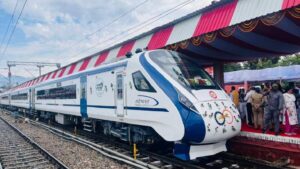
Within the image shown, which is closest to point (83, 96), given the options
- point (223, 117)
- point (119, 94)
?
point (119, 94)

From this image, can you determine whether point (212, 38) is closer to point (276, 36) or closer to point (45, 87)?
→ point (276, 36)

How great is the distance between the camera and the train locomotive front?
8094mm

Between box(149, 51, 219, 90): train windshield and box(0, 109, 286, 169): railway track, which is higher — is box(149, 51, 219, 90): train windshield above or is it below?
above

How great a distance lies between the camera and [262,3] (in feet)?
29.6

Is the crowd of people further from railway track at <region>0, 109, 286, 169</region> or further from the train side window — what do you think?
the train side window

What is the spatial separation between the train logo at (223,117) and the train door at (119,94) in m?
3.62

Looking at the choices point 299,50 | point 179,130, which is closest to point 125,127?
point 179,130

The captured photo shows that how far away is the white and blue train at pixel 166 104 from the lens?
27.0ft

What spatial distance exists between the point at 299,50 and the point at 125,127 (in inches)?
280

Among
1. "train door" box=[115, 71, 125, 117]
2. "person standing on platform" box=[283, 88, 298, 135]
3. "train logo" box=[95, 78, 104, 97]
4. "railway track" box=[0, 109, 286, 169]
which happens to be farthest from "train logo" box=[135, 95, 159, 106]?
"person standing on platform" box=[283, 88, 298, 135]

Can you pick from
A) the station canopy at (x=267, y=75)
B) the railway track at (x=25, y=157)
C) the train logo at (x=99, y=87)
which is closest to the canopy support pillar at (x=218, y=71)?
the train logo at (x=99, y=87)

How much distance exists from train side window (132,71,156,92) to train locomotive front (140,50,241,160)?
301 mm

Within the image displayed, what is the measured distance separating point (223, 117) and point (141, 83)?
264 cm

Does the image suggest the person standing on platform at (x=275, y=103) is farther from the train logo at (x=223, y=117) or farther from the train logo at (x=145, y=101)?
the train logo at (x=145, y=101)
